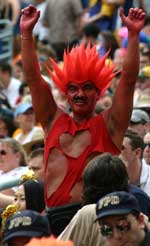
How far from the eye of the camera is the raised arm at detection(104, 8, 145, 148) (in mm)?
8109

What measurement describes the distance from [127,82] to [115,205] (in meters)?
1.78

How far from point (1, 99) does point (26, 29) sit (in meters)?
7.18

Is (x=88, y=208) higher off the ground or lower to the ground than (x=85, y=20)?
higher

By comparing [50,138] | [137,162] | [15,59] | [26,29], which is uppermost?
[26,29]

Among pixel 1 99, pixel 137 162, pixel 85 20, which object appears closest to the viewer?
pixel 137 162

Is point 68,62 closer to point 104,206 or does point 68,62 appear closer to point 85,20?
point 104,206

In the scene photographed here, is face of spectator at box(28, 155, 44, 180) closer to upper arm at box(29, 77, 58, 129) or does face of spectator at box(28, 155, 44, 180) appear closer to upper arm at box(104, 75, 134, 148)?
upper arm at box(29, 77, 58, 129)

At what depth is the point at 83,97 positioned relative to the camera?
831 cm

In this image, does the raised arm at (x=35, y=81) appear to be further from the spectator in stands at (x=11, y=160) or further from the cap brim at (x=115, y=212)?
the spectator in stands at (x=11, y=160)

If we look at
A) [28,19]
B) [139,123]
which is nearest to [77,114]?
[28,19]

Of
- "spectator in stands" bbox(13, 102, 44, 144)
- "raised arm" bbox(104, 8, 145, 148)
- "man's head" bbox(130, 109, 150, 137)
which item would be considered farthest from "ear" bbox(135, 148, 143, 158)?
"spectator in stands" bbox(13, 102, 44, 144)

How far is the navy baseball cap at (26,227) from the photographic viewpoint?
6762 millimetres

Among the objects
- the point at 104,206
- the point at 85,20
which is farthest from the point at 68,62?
the point at 85,20

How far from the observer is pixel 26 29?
8.38 meters
